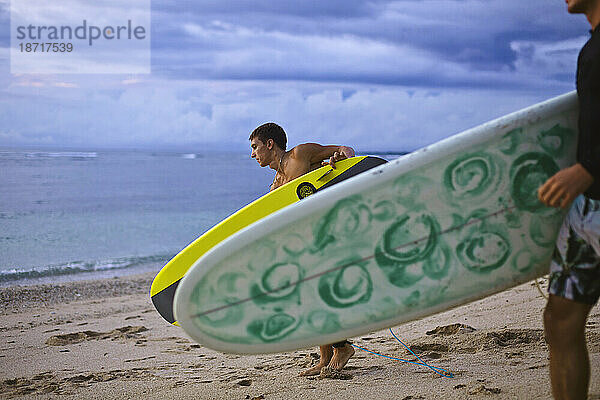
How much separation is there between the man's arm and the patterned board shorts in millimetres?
2068

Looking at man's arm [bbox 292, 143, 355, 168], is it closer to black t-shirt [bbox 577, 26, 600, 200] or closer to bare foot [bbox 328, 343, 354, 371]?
bare foot [bbox 328, 343, 354, 371]

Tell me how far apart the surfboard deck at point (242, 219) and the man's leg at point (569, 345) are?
1967 mm

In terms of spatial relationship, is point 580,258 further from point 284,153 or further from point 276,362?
point 284,153

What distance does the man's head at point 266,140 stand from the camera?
386cm

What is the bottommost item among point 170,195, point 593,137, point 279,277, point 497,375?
point 170,195

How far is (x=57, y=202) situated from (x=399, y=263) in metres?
14.8

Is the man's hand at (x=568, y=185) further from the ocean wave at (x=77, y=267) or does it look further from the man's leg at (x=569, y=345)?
the ocean wave at (x=77, y=267)

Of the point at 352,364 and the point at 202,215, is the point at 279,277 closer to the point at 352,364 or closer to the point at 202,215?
the point at 352,364

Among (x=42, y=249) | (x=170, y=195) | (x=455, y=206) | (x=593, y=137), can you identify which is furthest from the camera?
(x=170, y=195)

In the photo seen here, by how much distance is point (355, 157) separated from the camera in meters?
3.74

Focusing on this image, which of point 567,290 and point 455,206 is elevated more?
point 455,206

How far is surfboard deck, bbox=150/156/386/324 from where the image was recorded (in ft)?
11.5

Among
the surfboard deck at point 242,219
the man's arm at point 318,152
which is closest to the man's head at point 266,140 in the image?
the man's arm at point 318,152

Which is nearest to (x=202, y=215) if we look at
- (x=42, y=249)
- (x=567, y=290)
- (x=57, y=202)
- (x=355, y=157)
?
(x=57, y=202)
